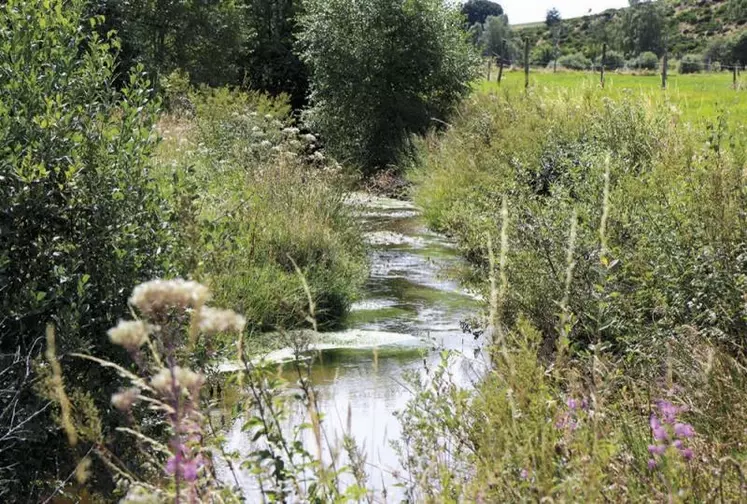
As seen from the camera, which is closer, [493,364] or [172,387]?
[172,387]

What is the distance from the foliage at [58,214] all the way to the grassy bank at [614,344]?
1.54m

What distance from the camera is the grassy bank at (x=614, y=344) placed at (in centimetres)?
270

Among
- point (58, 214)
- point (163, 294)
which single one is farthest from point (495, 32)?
point (163, 294)

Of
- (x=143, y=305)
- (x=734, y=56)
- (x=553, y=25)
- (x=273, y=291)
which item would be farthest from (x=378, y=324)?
(x=553, y=25)

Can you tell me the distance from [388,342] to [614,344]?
7.04 ft

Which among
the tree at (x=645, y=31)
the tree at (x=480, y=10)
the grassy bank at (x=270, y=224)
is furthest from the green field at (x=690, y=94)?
the tree at (x=480, y=10)

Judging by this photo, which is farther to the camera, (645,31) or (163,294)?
(645,31)

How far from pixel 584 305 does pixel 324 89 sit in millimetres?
16340

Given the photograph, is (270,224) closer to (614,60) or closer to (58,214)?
(58,214)

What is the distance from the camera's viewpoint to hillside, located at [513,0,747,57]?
259 ft

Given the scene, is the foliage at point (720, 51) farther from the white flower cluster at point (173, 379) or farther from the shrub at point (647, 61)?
the white flower cluster at point (173, 379)

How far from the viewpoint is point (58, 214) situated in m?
4.16

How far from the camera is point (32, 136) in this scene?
4117mm

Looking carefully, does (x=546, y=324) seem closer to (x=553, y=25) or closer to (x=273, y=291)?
(x=273, y=291)
